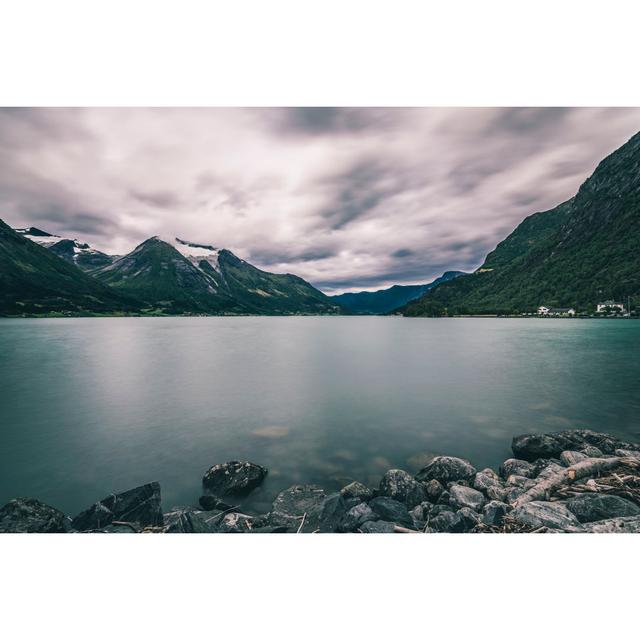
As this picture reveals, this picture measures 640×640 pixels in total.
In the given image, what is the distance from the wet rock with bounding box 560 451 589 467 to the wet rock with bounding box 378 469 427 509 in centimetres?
513

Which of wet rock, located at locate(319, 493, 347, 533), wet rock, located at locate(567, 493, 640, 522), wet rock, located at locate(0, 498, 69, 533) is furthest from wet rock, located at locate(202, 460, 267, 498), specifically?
wet rock, located at locate(567, 493, 640, 522)

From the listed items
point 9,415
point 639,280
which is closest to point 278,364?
point 9,415

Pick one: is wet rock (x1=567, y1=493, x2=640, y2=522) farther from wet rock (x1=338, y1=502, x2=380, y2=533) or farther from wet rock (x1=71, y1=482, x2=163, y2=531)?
wet rock (x1=71, y1=482, x2=163, y2=531)

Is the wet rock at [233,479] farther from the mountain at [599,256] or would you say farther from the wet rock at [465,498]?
the mountain at [599,256]

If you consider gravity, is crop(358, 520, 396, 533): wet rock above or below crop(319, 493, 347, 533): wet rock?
above

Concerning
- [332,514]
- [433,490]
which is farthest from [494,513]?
[332,514]

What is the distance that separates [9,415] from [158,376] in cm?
1134

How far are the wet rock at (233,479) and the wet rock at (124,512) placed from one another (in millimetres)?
2115

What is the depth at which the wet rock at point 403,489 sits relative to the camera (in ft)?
27.6

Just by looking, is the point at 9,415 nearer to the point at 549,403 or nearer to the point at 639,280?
the point at 549,403

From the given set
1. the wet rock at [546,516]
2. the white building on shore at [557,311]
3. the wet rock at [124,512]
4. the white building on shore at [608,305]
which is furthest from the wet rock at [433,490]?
the white building on shore at [557,311]

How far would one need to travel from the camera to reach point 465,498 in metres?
8.02

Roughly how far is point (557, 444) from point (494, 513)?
6.32 meters

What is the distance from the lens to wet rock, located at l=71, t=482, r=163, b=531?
748 cm
